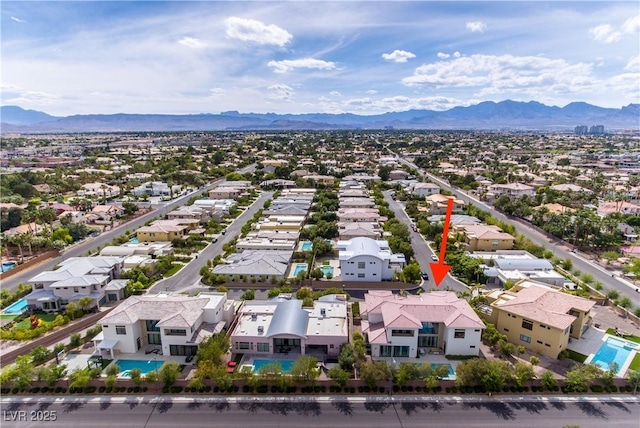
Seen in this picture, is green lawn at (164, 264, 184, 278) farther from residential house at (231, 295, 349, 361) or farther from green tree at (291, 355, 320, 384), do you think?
green tree at (291, 355, 320, 384)

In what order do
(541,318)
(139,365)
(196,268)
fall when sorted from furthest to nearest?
(196,268)
(541,318)
(139,365)

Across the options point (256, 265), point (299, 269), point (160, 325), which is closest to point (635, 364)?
point (299, 269)

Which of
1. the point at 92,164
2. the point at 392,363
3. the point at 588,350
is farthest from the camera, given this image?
the point at 92,164

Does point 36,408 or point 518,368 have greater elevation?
point 518,368

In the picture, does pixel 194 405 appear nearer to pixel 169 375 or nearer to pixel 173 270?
pixel 169 375

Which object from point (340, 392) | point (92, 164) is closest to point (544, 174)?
point (340, 392)

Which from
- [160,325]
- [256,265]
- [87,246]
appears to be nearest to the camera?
[160,325]

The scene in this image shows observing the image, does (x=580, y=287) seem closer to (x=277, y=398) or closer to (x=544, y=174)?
(x=277, y=398)
